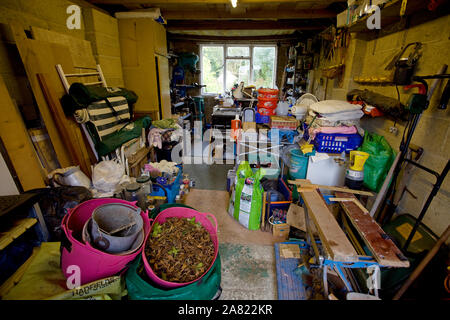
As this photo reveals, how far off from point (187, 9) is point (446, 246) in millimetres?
4487

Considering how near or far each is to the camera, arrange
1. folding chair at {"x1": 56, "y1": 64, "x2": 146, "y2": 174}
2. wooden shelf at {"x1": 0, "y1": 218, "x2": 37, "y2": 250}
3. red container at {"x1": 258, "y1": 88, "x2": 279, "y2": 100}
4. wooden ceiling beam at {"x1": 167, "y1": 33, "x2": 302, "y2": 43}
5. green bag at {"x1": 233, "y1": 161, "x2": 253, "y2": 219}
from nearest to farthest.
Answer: wooden shelf at {"x1": 0, "y1": 218, "x2": 37, "y2": 250}, folding chair at {"x1": 56, "y1": 64, "x2": 146, "y2": 174}, green bag at {"x1": 233, "y1": 161, "x2": 253, "y2": 219}, red container at {"x1": 258, "y1": 88, "x2": 279, "y2": 100}, wooden ceiling beam at {"x1": 167, "y1": 33, "x2": 302, "y2": 43}

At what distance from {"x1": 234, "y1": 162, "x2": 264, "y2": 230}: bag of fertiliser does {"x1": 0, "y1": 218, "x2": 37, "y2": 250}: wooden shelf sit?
163 cm

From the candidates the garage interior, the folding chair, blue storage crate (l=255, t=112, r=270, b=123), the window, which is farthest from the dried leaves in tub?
the window

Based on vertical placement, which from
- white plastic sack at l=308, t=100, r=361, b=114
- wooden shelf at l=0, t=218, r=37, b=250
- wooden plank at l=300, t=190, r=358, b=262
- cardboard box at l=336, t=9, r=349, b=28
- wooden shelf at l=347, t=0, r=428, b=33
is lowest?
wooden plank at l=300, t=190, r=358, b=262

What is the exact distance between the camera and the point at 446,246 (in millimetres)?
1443

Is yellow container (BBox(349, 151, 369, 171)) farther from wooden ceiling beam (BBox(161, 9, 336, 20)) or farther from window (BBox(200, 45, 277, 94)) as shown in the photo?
window (BBox(200, 45, 277, 94))

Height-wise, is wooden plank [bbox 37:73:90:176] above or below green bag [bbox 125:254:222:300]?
above

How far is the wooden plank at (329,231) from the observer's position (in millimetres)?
1253

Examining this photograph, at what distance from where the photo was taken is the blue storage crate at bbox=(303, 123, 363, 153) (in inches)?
88.7

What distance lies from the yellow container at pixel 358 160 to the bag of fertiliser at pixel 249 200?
864mm

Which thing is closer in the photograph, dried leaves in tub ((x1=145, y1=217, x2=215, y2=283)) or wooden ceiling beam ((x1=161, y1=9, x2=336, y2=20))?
dried leaves in tub ((x1=145, y1=217, x2=215, y2=283))

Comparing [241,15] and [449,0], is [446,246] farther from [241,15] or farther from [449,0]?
[241,15]

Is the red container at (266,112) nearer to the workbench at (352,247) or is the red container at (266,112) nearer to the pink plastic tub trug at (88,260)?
the workbench at (352,247)

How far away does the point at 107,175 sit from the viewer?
2182mm
